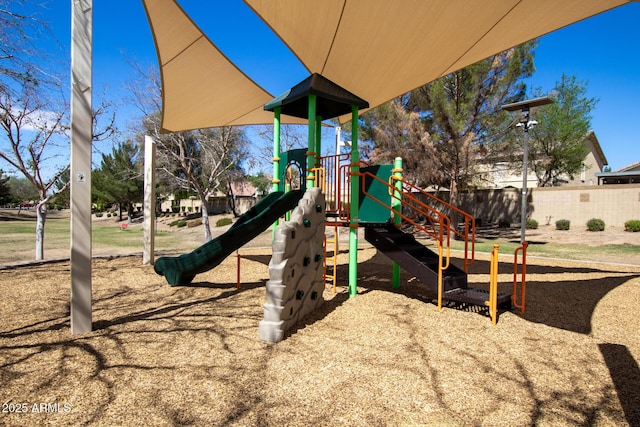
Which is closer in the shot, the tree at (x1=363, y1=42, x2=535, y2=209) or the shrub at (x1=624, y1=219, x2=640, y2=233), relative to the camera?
the tree at (x1=363, y1=42, x2=535, y2=209)

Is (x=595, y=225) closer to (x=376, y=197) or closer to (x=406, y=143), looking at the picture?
(x=406, y=143)

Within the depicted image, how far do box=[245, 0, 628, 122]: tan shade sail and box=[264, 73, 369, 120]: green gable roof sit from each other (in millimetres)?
402

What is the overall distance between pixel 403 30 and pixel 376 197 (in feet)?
9.76

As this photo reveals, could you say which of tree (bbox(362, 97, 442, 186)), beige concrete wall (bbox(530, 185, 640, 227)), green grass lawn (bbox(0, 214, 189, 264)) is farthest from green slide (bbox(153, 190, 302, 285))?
beige concrete wall (bbox(530, 185, 640, 227))

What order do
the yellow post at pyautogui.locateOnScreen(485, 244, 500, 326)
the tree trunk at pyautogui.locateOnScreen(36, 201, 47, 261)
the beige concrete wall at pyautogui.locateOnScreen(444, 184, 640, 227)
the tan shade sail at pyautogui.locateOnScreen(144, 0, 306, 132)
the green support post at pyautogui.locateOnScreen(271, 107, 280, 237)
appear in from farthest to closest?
1. the beige concrete wall at pyautogui.locateOnScreen(444, 184, 640, 227)
2. the tree trunk at pyautogui.locateOnScreen(36, 201, 47, 261)
3. the green support post at pyautogui.locateOnScreen(271, 107, 280, 237)
4. the tan shade sail at pyautogui.locateOnScreen(144, 0, 306, 132)
5. the yellow post at pyautogui.locateOnScreen(485, 244, 500, 326)

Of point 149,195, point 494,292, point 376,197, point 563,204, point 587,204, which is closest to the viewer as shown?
point 494,292

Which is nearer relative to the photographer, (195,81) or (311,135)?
(311,135)

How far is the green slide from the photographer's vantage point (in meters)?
6.13

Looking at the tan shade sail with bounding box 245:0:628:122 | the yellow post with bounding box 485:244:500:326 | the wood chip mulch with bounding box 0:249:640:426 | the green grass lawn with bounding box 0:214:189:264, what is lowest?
the green grass lawn with bounding box 0:214:189:264

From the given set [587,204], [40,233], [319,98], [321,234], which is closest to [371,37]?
[319,98]

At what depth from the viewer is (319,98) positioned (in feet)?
22.6

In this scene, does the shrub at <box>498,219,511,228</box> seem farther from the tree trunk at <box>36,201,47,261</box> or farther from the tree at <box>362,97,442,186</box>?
the tree trunk at <box>36,201,47,261</box>

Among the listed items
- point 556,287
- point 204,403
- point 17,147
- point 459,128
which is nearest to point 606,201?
point 459,128

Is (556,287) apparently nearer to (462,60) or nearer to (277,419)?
(462,60)
